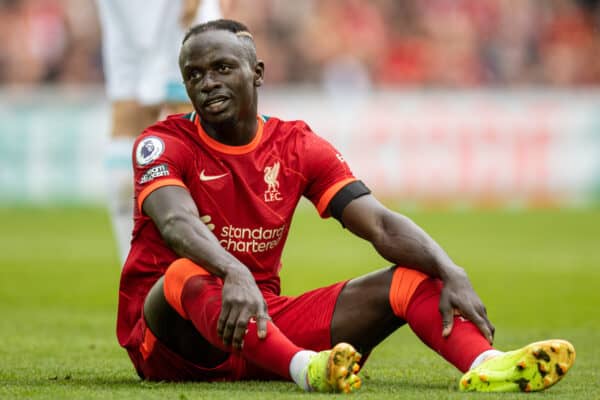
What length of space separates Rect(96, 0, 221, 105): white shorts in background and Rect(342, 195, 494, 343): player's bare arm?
227cm

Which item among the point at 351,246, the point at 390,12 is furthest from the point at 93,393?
the point at 390,12

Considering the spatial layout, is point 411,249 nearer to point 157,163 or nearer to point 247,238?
point 247,238

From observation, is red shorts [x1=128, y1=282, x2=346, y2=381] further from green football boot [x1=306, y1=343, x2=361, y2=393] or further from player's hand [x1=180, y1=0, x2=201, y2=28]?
player's hand [x1=180, y1=0, x2=201, y2=28]

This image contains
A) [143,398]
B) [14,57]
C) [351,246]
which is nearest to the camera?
[143,398]

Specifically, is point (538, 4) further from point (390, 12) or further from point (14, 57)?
point (14, 57)

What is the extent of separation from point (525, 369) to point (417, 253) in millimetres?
619

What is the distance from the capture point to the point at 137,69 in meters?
6.71

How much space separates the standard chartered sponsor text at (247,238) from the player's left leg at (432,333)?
34 cm

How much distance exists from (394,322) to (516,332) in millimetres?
2348

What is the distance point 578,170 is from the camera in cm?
1672

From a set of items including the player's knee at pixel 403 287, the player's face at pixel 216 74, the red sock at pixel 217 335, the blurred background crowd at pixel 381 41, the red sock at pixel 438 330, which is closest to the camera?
the red sock at pixel 217 335

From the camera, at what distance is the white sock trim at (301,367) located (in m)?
3.98

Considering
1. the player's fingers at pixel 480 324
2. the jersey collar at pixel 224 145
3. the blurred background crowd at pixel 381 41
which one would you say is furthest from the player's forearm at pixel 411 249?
the blurred background crowd at pixel 381 41

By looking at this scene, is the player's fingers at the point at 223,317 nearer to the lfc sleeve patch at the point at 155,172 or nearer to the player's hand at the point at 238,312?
the player's hand at the point at 238,312
